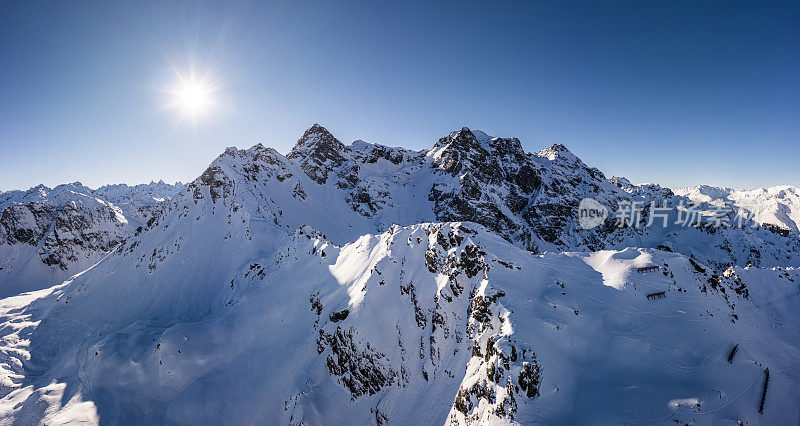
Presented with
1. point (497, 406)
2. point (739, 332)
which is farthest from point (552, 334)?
point (739, 332)

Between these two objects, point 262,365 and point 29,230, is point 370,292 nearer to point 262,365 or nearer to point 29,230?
point 262,365

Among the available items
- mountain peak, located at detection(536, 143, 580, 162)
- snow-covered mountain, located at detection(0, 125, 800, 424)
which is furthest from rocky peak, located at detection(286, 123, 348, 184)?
mountain peak, located at detection(536, 143, 580, 162)

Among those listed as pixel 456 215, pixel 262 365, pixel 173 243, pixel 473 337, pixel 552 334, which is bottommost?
pixel 262 365

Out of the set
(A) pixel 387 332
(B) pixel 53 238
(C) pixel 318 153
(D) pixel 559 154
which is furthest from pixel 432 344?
(B) pixel 53 238

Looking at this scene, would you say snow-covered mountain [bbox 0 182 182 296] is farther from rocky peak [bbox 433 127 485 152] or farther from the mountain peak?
the mountain peak

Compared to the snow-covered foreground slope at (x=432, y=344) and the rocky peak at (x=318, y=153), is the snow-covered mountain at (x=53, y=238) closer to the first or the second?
the snow-covered foreground slope at (x=432, y=344)
